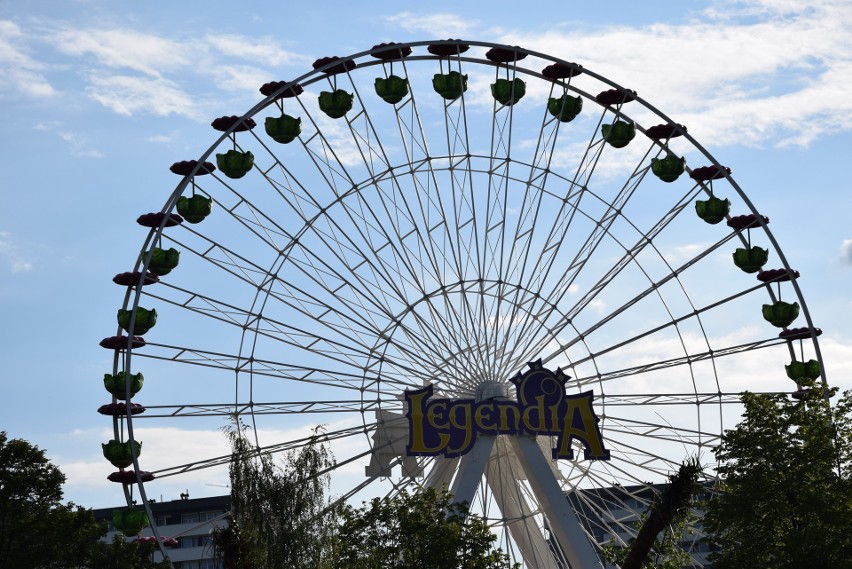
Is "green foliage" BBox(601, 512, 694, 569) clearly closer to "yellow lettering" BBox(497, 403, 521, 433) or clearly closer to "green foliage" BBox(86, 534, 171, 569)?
"yellow lettering" BBox(497, 403, 521, 433)

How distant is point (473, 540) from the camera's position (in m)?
34.0

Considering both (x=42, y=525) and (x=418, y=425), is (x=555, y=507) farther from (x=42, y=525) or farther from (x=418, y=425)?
(x=42, y=525)

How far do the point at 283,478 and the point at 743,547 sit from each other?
420 inches

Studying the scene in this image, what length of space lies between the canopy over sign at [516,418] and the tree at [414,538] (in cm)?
310

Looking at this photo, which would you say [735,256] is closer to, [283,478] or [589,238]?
[589,238]

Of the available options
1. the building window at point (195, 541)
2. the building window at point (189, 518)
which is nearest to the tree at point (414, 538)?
the building window at point (189, 518)

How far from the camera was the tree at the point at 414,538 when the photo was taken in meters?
33.3

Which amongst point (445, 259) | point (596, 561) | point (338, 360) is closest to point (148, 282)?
point (338, 360)

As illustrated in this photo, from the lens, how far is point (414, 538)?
111 feet

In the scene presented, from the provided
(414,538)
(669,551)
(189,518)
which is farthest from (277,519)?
(189,518)

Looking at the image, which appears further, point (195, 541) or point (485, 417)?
point (195, 541)

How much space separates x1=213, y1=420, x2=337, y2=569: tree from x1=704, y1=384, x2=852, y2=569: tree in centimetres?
907

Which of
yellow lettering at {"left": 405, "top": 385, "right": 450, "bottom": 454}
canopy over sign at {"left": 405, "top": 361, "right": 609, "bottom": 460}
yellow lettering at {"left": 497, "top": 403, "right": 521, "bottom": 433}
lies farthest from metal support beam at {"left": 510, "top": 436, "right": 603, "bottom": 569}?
yellow lettering at {"left": 405, "top": 385, "right": 450, "bottom": 454}

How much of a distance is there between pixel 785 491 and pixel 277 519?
1148 cm
